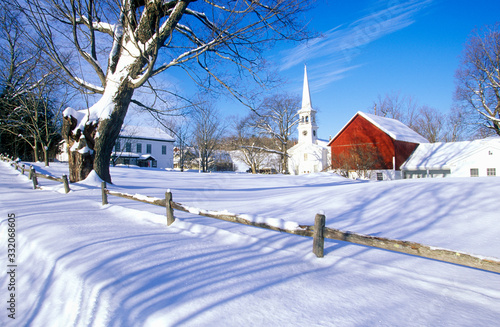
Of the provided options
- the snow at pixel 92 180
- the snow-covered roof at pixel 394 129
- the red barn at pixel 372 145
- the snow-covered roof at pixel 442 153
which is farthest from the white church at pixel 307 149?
the snow at pixel 92 180

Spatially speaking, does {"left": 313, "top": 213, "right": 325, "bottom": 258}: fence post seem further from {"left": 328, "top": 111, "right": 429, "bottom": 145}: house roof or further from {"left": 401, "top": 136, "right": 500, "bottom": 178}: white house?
{"left": 401, "top": 136, "right": 500, "bottom": 178}: white house

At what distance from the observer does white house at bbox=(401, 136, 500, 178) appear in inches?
987

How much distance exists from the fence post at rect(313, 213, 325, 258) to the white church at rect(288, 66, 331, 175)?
35085mm

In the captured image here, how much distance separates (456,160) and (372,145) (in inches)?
292

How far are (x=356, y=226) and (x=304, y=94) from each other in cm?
3897

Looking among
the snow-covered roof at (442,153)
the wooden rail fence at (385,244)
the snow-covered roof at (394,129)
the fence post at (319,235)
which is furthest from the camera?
the snow-covered roof at (394,129)

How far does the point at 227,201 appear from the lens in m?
10.0

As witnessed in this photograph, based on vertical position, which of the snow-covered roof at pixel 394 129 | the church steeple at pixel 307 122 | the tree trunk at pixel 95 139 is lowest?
the tree trunk at pixel 95 139

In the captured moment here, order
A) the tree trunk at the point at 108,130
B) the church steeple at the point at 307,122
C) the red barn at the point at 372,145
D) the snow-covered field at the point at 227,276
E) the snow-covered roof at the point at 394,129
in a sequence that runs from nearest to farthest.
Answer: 1. the snow-covered field at the point at 227,276
2. the tree trunk at the point at 108,130
3. the red barn at the point at 372,145
4. the snow-covered roof at the point at 394,129
5. the church steeple at the point at 307,122

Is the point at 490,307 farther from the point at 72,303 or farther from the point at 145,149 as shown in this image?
the point at 145,149

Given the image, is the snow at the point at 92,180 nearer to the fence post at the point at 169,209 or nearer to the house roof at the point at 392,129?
the fence post at the point at 169,209

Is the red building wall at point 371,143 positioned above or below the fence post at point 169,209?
above

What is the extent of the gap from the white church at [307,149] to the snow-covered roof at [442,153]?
36.4ft

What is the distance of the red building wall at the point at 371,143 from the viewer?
28672 millimetres
